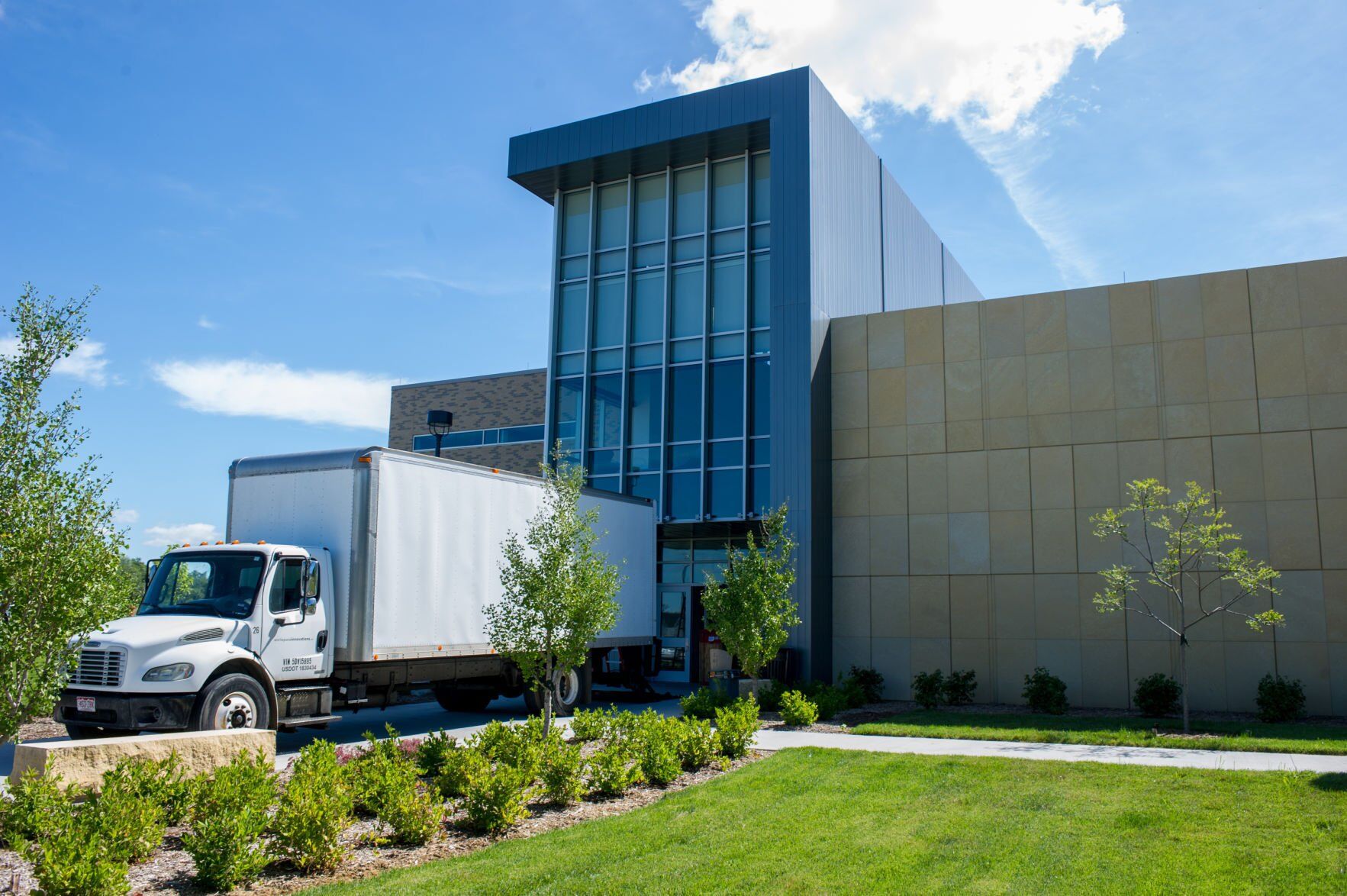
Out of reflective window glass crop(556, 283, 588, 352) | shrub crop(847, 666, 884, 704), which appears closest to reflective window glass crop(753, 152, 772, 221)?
reflective window glass crop(556, 283, 588, 352)

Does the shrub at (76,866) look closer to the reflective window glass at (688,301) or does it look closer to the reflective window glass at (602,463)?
the reflective window glass at (602,463)

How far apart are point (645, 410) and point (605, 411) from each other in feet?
3.66

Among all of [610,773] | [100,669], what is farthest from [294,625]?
[610,773]

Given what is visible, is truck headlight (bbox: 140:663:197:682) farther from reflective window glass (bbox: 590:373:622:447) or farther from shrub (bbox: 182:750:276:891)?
reflective window glass (bbox: 590:373:622:447)

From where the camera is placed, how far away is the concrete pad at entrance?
9.40m

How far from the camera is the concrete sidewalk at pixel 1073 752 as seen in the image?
39.3ft

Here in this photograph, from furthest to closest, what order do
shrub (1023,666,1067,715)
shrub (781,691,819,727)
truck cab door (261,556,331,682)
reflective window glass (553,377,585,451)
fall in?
reflective window glass (553,377,585,451), shrub (1023,666,1067,715), shrub (781,691,819,727), truck cab door (261,556,331,682)

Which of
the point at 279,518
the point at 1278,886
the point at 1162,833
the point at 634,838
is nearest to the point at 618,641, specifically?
the point at 279,518

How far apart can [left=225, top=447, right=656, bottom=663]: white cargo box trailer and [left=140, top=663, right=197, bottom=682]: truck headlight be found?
2.22 m

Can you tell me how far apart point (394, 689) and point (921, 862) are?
9.47 metres

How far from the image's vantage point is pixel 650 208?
88.3ft

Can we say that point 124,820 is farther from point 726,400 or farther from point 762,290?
point 762,290

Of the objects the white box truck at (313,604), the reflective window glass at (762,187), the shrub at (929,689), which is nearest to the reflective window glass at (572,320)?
the reflective window glass at (762,187)

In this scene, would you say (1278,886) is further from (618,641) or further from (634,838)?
(618,641)
